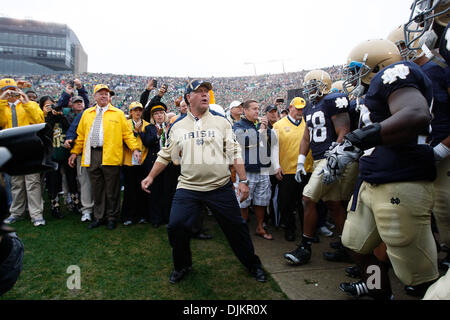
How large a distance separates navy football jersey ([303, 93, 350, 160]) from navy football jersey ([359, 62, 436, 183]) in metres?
1.38

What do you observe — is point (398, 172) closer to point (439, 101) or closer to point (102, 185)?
point (439, 101)

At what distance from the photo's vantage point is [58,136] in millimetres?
5066

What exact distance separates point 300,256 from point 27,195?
4550mm

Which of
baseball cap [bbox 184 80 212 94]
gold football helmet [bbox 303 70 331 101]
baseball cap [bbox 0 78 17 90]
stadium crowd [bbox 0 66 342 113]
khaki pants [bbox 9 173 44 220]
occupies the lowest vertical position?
khaki pants [bbox 9 173 44 220]

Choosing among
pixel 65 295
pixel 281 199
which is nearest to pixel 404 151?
pixel 281 199

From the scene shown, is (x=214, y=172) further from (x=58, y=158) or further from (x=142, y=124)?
(x=58, y=158)

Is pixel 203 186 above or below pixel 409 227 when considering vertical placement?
above

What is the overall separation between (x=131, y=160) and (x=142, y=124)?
673 mm

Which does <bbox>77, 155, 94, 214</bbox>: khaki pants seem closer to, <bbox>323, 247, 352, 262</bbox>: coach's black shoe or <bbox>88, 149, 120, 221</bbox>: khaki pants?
<bbox>88, 149, 120, 221</bbox>: khaki pants

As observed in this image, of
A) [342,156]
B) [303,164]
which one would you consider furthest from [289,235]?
[342,156]

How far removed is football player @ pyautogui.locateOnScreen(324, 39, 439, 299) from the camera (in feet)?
5.11

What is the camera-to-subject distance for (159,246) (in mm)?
3791

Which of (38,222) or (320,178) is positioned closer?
(320,178)

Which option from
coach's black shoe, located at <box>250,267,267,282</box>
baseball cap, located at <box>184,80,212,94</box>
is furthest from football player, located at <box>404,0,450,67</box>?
coach's black shoe, located at <box>250,267,267,282</box>
